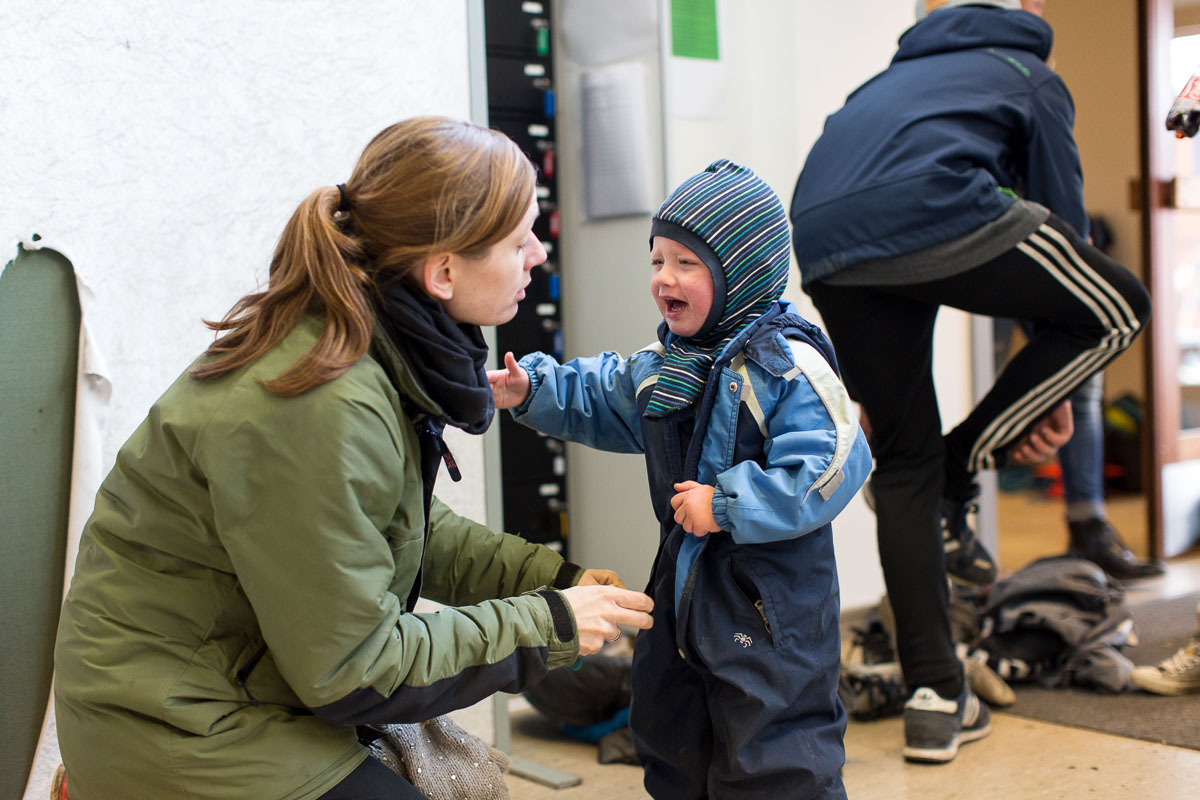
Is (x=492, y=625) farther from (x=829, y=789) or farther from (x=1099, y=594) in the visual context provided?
(x=1099, y=594)

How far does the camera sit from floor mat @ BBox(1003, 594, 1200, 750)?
2127mm

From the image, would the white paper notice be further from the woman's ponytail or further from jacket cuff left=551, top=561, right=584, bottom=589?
the woman's ponytail

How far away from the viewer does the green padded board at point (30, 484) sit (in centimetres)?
163

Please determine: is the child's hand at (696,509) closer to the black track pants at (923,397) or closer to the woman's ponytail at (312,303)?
the woman's ponytail at (312,303)

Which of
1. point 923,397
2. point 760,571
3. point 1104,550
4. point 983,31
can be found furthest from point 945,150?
point 1104,550

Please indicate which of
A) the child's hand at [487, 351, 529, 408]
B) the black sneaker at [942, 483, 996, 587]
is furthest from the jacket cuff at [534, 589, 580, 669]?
the black sneaker at [942, 483, 996, 587]

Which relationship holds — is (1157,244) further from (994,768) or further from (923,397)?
(994,768)

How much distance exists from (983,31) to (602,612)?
142cm

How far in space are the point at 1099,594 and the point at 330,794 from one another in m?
2.00

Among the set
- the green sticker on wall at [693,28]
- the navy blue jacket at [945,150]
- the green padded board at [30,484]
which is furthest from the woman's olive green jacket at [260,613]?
the green sticker on wall at [693,28]

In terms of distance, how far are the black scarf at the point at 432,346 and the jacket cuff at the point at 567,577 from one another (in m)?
0.28

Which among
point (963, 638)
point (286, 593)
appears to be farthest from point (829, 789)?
point (963, 638)

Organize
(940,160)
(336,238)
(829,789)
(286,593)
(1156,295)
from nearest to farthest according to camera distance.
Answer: (286,593) → (336,238) → (829,789) → (940,160) → (1156,295)

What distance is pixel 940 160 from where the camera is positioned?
192cm
